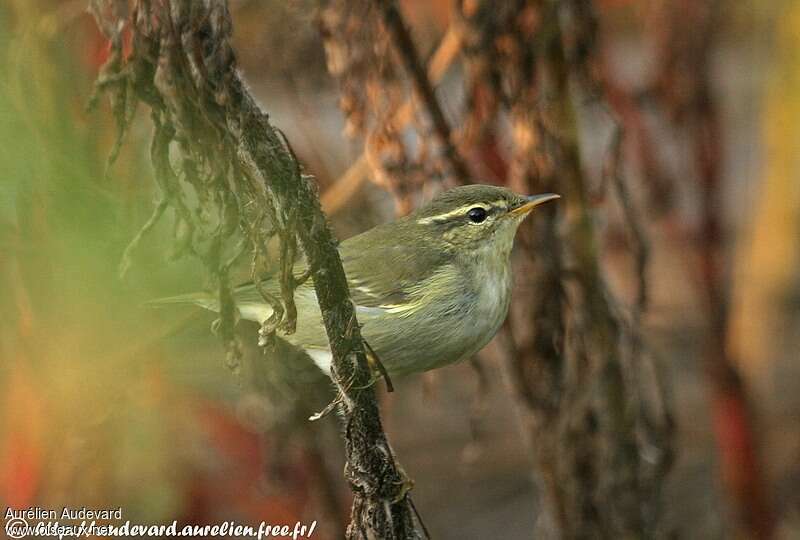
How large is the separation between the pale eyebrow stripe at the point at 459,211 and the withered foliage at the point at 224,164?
132 centimetres

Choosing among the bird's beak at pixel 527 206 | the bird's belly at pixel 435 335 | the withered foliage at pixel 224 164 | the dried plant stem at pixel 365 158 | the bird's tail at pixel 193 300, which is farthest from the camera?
the dried plant stem at pixel 365 158

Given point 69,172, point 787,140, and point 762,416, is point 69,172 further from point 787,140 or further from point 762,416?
point 762,416

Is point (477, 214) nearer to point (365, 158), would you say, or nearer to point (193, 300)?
point (365, 158)

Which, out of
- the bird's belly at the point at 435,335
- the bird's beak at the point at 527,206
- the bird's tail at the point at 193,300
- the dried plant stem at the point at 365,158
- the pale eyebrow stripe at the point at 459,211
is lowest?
the bird's belly at the point at 435,335

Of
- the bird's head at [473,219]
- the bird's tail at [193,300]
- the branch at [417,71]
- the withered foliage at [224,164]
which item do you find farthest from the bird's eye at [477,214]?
the withered foliage at [224,164]

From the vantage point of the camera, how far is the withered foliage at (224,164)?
1.78m

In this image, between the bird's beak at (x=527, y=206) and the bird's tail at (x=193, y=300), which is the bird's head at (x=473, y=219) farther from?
the bird's tail at (x=193, y=300)

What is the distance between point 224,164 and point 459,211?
5.21 ft

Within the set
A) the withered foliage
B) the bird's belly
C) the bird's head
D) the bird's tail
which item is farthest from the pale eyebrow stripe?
the withered foliage

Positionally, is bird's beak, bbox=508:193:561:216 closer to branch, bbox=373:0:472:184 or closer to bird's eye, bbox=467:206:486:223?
bird's eye, bbox=467:206:486:223

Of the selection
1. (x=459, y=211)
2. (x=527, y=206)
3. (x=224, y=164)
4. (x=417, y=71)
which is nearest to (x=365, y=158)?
(x=417, y=71)

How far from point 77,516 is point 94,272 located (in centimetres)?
202

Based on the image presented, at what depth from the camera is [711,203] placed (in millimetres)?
4801

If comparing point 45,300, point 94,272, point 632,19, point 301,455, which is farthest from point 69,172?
point 632,19
